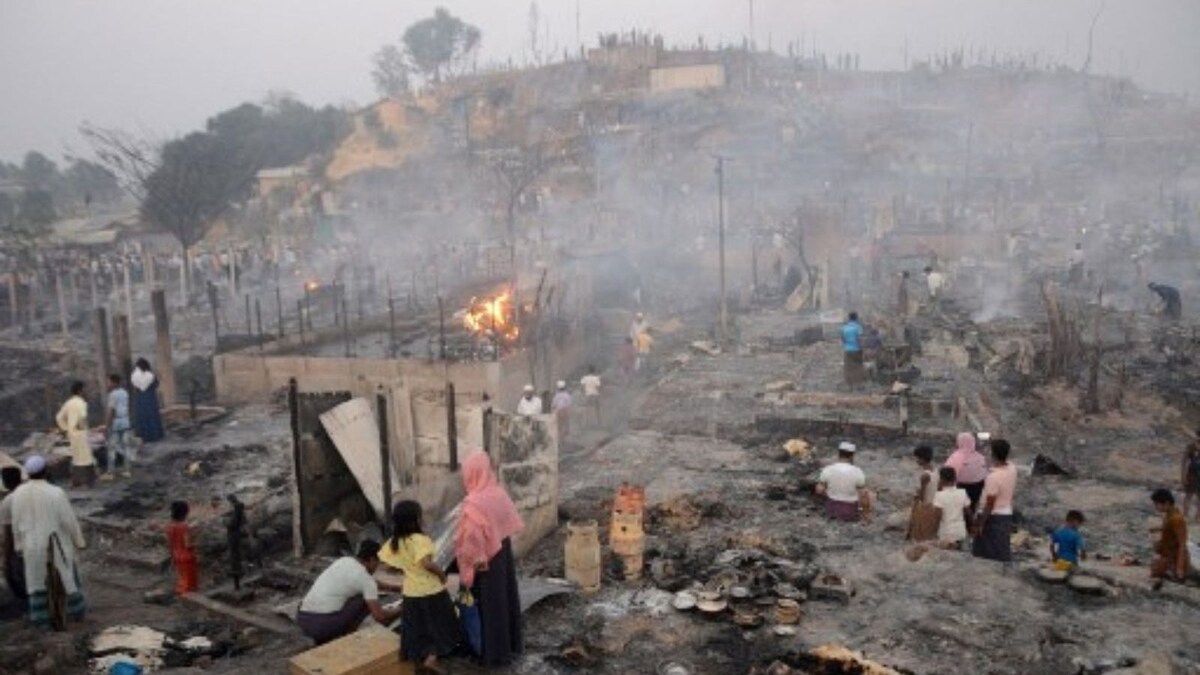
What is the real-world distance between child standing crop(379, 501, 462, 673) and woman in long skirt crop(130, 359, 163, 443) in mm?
9691

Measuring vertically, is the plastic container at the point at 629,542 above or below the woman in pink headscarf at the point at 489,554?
below

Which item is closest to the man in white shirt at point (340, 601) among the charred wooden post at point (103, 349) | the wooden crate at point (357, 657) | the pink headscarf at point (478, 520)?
the wooden crate at point (357, 657)

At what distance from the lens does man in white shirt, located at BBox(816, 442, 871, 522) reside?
898 centimetres

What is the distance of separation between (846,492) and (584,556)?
9.94 feet

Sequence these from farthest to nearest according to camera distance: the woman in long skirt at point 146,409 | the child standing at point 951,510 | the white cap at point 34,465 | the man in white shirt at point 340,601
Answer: the woman in long skirt at point 146,409 → the child standing at point 951,510 → the white cap at point 34,465 → the man in white shirt at point 340,601

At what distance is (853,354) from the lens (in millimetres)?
15461

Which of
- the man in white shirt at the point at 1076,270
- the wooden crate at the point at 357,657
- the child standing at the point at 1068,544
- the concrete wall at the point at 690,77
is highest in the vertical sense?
the concrete wall at the point at 690,77

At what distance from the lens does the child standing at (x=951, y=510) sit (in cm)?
801

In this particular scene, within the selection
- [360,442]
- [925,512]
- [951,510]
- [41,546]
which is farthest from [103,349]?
[951,510]

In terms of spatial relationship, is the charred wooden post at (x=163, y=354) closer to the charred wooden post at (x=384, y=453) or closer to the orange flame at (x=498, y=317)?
the orange flame at (x=498, y=317)

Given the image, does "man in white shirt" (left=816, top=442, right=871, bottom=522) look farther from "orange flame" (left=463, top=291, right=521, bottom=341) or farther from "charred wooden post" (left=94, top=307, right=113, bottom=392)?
"charred wooden post" (left=94, top=307, right=113, bottom=392)

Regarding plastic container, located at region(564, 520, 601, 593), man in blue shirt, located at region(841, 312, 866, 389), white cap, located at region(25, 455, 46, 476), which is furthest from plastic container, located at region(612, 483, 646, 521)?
man in blue shirt, located at region(841, 312, 866, 389)

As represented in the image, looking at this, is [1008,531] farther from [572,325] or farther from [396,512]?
[572,325]

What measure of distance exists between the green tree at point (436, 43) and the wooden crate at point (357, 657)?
72.7 meters
